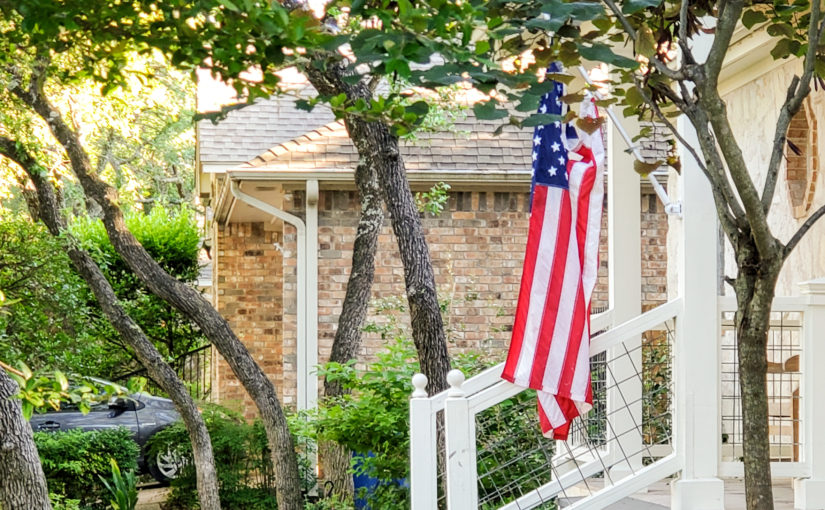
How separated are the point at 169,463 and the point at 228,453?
2373 millimetres

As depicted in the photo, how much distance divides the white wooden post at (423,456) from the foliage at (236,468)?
20.8 ft

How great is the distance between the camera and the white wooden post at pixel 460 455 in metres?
5.91

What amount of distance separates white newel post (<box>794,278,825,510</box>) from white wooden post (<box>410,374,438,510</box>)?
6.26 ft

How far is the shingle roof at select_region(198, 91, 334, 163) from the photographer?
43.6 feet

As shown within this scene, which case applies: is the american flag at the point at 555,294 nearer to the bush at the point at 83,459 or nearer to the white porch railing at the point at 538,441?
the white porch railing at the point at 538,441

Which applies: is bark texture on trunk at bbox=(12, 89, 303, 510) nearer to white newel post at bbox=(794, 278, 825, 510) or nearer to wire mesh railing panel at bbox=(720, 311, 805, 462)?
wire mesh railing panel at bbox=(720, 311, 805, 462)

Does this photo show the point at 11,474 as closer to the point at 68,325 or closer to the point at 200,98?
the point at 68,325

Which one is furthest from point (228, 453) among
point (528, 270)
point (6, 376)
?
point (528, 270)

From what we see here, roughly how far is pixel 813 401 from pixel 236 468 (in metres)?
7.89

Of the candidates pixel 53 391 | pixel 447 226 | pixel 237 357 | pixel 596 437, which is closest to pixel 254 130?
pixel 447 226

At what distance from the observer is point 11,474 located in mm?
7703

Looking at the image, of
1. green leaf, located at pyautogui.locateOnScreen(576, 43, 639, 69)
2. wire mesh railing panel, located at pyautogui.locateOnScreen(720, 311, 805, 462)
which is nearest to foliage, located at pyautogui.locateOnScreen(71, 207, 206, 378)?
wire mesh railing panel, located at pyautogui.locateOnScreen(720, 311, 805, 462)

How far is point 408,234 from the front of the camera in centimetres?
827

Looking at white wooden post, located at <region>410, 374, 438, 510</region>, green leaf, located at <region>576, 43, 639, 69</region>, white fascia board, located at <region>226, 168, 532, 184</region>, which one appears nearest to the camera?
green leaf, located at <region>576, 43, 639, 69</region>
